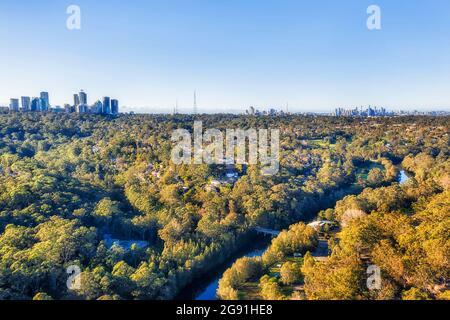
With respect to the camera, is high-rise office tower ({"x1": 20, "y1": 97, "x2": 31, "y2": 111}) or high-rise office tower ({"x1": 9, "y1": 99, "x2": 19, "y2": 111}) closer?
high-rise office tower ({"x1": 9, "y1": 99, "x2": 19, "y2": 111})

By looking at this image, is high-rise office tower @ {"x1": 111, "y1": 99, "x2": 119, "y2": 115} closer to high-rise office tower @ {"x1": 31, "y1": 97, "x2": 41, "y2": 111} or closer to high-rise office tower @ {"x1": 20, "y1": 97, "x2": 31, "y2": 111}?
high-rise office tower @ {"x1": 31, "y1": 97, "x2": 41, "y2": 111}

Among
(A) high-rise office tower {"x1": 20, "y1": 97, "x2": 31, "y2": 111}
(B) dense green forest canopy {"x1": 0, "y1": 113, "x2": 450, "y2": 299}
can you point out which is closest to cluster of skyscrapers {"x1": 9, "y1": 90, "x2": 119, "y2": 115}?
(A) high-rise office tower {"x1": 20, "y1": 97, "x2": 31, "y2": 111}

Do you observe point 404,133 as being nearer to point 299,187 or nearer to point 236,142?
point 236,142

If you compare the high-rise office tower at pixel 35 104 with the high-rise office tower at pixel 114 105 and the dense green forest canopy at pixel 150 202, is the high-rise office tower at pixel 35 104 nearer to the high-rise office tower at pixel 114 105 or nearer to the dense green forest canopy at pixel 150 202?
the high-rise office tower at pixel 114 105

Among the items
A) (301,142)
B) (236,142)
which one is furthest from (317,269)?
(301,142)

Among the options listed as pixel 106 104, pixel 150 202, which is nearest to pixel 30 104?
pixel 106 104

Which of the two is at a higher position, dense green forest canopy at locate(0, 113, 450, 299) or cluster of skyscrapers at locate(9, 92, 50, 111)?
cluster of skyscrapers at locate(9, 92, 50, 111)
